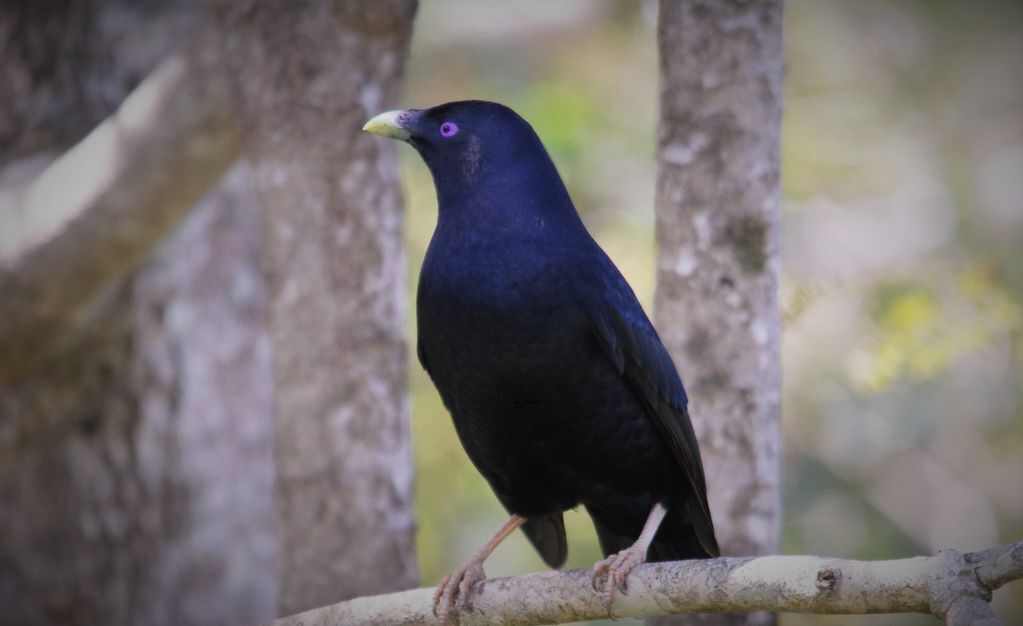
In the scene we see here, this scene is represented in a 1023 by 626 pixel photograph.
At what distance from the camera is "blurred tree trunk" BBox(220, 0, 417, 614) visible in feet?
14.0

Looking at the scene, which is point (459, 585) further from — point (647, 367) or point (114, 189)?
point (114, 189)

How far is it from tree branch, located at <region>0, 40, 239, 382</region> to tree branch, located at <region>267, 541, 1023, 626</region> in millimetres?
2462

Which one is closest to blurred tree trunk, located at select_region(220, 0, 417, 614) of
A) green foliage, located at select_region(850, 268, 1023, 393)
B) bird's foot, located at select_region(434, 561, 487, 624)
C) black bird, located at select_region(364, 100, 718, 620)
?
black bird, located at select_region(364, 100, 718, 620)

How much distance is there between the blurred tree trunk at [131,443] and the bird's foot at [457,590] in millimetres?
2445

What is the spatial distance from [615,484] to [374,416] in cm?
110

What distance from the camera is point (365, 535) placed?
4.25 m

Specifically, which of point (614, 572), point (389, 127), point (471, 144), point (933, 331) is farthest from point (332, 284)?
point (933, 331)

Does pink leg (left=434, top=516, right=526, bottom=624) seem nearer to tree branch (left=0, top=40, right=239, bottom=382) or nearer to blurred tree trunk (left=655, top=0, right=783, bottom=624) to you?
blurred tree trunk (left=655, top=0, right=783, bottom=624)

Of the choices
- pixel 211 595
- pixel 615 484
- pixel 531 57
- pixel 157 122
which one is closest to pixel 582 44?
pixel 531 57

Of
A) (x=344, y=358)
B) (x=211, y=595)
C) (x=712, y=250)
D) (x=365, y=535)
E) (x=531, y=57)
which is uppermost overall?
(x=531, y=57)

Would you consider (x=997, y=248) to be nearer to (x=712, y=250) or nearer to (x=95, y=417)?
(x=712, y=250)

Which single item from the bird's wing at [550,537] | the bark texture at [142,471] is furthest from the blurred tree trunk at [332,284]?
the bark texture at [142,471]

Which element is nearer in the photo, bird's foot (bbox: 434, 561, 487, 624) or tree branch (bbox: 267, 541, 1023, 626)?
tree branch (bbox: 267, 541, 1023, 626)

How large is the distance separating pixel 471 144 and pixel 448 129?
0.11m
